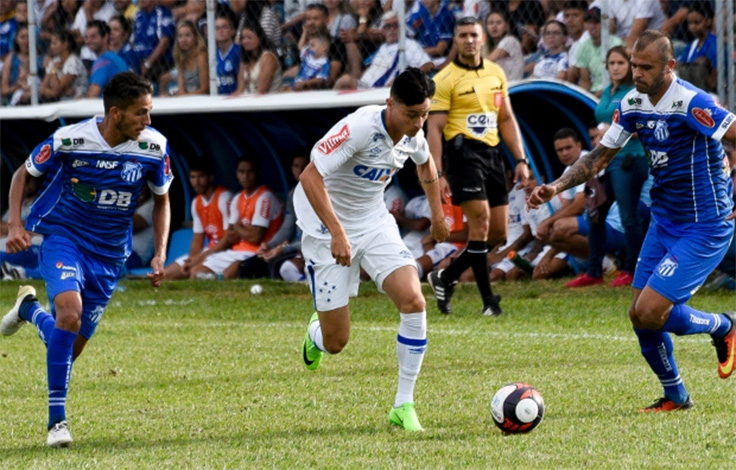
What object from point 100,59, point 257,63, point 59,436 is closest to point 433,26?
point 257,63

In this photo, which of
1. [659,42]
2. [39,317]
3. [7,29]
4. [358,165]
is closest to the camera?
[659,42]

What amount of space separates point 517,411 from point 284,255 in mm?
8974

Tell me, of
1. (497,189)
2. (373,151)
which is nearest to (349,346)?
(497,189)

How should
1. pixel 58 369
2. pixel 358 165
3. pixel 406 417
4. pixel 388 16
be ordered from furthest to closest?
1. pixel 388 16
2. pixel 358 165
3. pixel 406 417
4. pixel 58 369

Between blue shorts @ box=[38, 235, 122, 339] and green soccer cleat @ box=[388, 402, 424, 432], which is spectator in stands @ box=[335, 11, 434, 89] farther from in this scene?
green soccer cleat @ box=[388, 402, 424, 432]

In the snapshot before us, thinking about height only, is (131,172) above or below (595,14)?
above

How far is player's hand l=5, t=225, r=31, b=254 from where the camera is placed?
22.2 feet

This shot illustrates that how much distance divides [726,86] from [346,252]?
7256mm

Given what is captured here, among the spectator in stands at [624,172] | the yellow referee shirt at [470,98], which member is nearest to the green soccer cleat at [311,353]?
the yellow referee shirt at [470,98]

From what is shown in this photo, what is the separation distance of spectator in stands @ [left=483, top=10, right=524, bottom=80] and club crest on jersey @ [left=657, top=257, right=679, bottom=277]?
7050mm

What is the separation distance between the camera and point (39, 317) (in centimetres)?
749

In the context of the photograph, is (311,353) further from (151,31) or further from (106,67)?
(106,67)

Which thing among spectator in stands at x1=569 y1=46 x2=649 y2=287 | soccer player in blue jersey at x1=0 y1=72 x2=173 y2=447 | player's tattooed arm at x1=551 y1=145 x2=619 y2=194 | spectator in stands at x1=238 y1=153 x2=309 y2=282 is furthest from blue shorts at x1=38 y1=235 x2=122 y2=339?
spectator in stands at x1=238 y1=153 x2=309 y2=282

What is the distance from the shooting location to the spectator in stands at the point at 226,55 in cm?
1521
